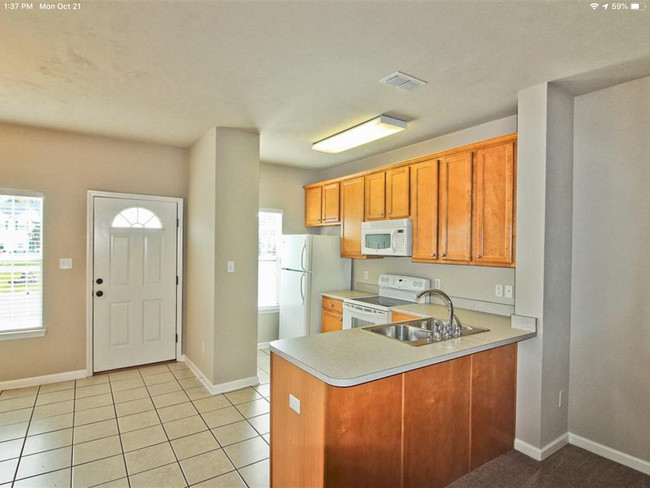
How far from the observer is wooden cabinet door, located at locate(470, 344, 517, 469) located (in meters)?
2.46

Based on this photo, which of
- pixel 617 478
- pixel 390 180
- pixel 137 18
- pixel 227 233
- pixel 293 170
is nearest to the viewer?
pixel 137 18

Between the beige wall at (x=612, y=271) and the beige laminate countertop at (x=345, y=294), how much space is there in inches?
90.1

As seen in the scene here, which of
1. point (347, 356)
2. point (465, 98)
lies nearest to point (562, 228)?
point (465, 98)

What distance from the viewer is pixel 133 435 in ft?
9.52

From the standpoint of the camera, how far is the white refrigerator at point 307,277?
4.77 metres

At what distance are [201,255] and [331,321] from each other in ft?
5.84

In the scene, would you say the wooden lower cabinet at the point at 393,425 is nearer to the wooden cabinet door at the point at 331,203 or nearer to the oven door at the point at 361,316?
the oven door at the point at 361,316

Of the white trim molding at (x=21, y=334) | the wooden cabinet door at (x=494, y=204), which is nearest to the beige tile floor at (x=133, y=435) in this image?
the white trim molding at (x=21, y=334)

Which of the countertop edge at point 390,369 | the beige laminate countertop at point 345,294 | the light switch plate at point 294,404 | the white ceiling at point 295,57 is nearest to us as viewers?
the countertop edge at point 390,369

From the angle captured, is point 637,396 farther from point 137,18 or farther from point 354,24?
point 137,18

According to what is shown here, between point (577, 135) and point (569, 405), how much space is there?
2.11 m

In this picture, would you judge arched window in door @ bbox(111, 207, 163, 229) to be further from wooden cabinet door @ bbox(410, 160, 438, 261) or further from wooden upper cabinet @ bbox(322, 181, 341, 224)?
wooden cabinet door @ bbox(410, 160, 438, 261)

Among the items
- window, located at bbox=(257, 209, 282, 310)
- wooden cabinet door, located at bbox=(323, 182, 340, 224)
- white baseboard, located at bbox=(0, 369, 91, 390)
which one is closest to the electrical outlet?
wooden cabinet door, located at bbox=(323, 182, 340, 224)

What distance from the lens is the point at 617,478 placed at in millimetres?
2438
